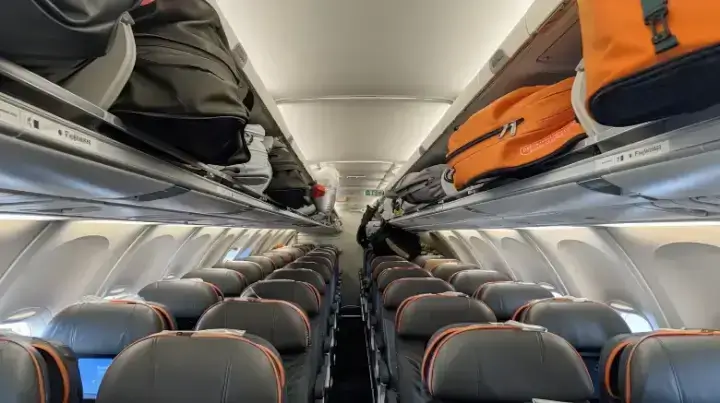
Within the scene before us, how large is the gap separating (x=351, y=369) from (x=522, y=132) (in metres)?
6.59

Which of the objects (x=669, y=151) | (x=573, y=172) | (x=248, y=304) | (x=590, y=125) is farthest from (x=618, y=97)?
(x=248, y=304)

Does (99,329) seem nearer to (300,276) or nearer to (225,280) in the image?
(225,280)

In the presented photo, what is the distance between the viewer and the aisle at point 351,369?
6613mm

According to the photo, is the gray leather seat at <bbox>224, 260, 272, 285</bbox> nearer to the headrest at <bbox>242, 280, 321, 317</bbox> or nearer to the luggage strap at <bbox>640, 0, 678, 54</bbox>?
the headrest at <bbox>242, 280, 321, 317</bbox>

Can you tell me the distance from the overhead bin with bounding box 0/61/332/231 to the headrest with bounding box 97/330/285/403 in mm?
655

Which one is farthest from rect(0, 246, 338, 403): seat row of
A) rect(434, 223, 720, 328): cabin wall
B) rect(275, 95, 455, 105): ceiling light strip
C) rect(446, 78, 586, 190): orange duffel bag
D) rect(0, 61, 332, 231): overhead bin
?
rect(434, 223, 720, 328): cabin wall

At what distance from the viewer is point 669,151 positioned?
1.17 meters

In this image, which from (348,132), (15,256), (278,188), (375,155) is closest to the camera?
(15,256)

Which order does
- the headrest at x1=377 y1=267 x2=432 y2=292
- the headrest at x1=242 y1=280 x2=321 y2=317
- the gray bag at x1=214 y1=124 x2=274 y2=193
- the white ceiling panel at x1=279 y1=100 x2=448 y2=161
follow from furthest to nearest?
the headrest at x1=377 y1=267 x2=432 y2=292 → the white ceiling panel at x1=279 y1=100 x2=448 y2=161 → the headrest at x1=242 y1=280 x2=321 y2=317 → the gray bag at x1=214 y1=124 x2=274 y2=193

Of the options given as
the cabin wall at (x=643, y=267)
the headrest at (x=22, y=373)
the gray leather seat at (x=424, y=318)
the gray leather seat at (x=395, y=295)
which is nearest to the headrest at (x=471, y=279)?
the cabin wall at (x=643, y=267)

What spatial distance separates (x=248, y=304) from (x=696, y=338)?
2488mm

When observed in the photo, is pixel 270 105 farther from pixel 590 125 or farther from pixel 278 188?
pixel 590 125

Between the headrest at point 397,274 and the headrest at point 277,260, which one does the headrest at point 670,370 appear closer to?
the headrest at point 397,274

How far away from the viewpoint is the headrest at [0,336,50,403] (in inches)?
66.3
